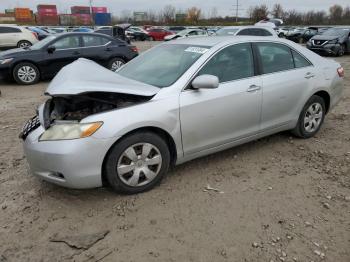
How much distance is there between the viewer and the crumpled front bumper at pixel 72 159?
9.71ft

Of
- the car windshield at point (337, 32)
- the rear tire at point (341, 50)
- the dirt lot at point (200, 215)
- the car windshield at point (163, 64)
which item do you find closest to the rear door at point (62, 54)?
the dirt lot at point (200, 215)

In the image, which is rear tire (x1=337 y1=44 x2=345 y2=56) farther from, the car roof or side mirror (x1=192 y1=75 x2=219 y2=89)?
side mirror (x1=192 y1=75 x2=219 y2=89)

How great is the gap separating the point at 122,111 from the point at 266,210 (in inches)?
64.4

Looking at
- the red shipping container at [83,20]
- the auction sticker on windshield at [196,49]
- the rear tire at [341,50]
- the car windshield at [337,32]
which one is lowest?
the rear tire at [341,50]

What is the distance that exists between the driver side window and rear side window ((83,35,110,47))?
23 centimetres

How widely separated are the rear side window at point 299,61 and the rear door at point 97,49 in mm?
6675

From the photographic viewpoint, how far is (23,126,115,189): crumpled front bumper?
296 cm

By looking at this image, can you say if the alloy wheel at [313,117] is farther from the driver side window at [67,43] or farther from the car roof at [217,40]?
the driver side window at [67,43]

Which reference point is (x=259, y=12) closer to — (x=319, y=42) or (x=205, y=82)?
(x=319, y=42)

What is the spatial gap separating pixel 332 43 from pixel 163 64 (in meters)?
15.1

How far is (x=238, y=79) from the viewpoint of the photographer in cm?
390

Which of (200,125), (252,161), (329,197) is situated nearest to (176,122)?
(200,125)

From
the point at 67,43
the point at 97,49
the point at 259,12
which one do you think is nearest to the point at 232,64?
the point at 97,49

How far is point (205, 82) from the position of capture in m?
3.39
